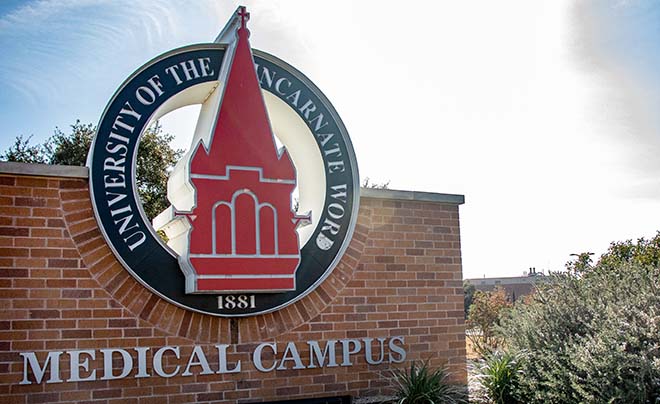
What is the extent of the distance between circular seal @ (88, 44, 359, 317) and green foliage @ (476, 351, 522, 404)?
237 cm

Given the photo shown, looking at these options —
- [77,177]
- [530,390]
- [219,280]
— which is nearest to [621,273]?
[530,390]

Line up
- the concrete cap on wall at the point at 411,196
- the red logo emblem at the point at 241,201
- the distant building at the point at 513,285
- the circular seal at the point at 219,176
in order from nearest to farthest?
the circular seal at the point at 219,176 < the red logo emblem at the point at 241,201 < the concrete cap on wall at the point at 411,196 < the distant building at the point at 513,285

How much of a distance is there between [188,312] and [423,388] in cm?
262

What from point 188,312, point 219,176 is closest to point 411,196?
point 219,176

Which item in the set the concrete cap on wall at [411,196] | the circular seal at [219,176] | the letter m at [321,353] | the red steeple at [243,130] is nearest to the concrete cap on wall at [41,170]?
the circular seal at [219,176]

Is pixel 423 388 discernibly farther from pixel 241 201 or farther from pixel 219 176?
pixel 219 176

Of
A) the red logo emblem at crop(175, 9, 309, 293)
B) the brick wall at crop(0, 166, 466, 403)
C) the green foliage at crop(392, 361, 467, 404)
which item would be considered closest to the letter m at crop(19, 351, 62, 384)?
the brick wall at crop(0, 166, 466, 403)

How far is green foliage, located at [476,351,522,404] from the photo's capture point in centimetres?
832

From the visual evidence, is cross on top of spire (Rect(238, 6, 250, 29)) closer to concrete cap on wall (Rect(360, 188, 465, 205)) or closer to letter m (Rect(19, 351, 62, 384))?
concrete cap on wall (Rect(360, 188, 465, 205))

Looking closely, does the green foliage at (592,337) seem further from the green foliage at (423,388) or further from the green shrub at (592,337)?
the green foliage at (423,388)

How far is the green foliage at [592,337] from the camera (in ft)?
22.7

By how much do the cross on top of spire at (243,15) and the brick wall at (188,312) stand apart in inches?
→ 94.2

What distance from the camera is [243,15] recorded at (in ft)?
25.6

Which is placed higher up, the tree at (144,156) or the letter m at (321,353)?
the tree at (144,156)
